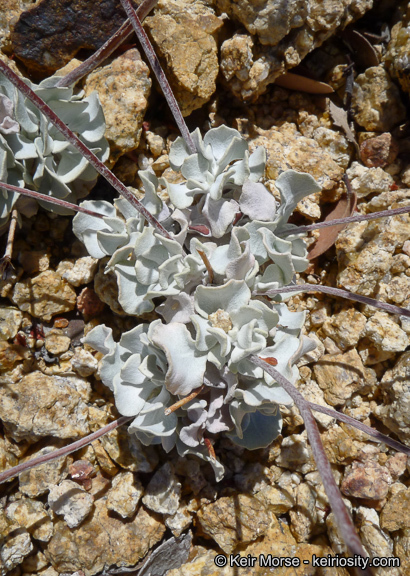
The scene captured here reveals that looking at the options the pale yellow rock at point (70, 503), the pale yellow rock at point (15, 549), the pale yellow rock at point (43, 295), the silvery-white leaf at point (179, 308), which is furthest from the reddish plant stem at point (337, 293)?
the pale yellow rock at point (15, 549)

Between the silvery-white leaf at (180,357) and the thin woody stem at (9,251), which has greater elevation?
the thin woody stem at (9,251)

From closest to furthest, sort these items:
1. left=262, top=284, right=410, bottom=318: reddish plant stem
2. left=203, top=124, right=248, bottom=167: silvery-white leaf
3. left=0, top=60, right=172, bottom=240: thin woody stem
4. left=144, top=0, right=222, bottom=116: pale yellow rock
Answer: left=0, top=60, right=172, bottom=240: thin woody stem → left=262, top=284, right=410, bottom=318: reddish plant stem → left=203, top=124, right=248, bottom=167: silvery-white leaf → left=144, top=0, right=222, bottom=116: pale yellow rock

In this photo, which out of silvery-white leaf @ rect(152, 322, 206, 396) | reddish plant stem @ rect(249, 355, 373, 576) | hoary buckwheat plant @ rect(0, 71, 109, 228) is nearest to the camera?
reddish plant stem @ rect(249, 355, 373, 576)

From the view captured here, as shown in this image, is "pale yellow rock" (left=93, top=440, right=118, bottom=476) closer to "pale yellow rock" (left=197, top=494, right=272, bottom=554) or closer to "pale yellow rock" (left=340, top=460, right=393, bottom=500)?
"pale yellow rock" (left=197, top=494, right=272, bottom=554)

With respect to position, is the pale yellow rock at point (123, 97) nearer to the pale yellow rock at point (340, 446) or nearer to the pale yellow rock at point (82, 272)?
the pale yellow rock at point (82, 272)

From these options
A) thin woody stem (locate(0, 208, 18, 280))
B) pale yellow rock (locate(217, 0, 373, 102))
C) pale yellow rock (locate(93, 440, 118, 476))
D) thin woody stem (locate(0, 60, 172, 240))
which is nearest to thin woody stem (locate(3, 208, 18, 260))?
thin woody stem (locate(0, 208, 18, 280))

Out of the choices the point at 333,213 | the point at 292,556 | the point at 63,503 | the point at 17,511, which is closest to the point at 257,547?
the point at 292,556

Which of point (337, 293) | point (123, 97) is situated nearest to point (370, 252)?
point (337, 293)

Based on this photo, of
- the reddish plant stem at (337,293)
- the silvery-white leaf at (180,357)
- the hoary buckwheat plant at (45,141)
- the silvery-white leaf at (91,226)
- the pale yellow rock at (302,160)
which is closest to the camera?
the silvery-white leaf at (180,357)
